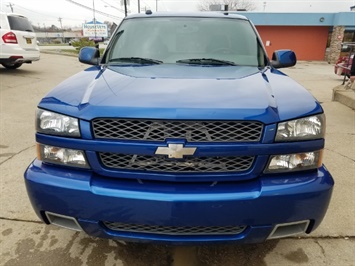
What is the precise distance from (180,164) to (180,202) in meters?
0.21

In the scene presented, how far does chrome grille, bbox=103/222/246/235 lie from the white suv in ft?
31.5

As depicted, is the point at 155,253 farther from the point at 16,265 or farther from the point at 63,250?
the point at 16,265

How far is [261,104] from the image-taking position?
180 cm

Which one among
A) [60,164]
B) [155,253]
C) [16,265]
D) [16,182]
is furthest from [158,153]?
[16,182]

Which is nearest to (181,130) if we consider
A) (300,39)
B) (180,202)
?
(180,202)

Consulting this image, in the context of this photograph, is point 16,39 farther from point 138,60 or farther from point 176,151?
point 176,151

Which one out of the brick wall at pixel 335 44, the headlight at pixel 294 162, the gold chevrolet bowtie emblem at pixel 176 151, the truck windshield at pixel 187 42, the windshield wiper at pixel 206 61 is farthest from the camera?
the brick wall at pixel 335 44

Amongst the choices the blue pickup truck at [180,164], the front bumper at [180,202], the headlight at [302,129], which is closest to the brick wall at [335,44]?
the headlight at [302,129]

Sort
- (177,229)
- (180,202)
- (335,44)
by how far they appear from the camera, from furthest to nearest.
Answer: (335,44), (177,229), (180,202)

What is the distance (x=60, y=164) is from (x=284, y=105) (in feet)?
4.64

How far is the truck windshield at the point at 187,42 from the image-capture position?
289 centimetres

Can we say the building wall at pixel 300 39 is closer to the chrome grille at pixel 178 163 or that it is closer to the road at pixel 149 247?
the road at pixel 149 247

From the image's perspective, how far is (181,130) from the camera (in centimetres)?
169

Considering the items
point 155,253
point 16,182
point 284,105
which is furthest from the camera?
point 16,182
